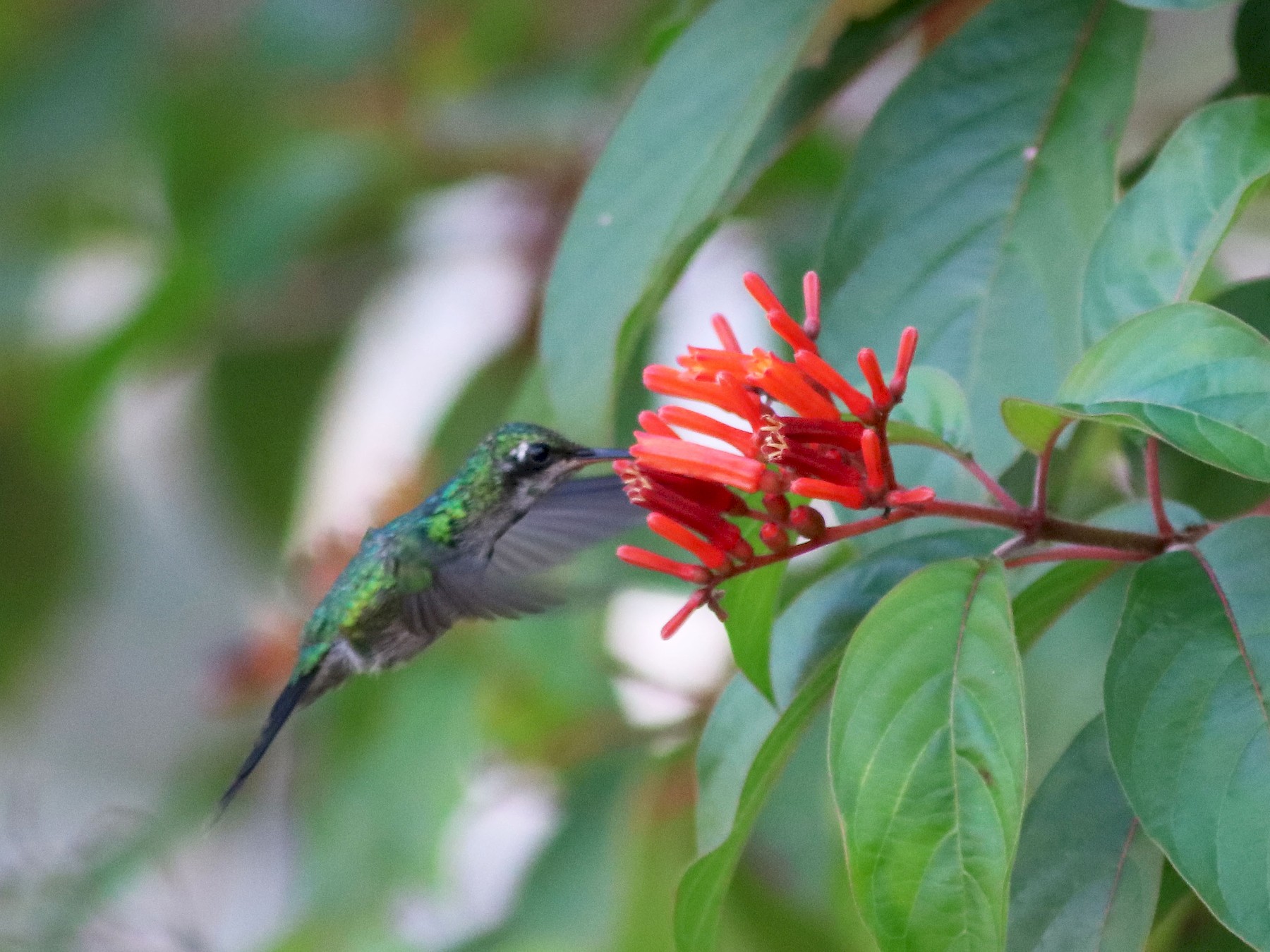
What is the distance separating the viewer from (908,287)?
1.03 m

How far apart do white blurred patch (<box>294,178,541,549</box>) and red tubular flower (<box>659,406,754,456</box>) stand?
1.29 metres

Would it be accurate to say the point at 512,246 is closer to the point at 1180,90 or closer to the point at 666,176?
the point at 1180,90

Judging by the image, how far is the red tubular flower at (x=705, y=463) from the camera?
733mm

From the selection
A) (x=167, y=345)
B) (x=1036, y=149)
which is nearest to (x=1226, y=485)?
(x=1036, y=149)

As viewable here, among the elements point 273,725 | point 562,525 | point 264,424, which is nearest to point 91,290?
point 264,424

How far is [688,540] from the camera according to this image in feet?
2.48

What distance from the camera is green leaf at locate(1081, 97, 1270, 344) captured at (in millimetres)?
796

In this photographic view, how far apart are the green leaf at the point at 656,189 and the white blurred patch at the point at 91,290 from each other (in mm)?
1469

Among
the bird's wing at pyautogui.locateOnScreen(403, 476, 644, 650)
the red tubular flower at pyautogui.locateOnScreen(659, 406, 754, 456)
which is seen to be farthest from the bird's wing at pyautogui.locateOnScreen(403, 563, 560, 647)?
the red tubular flower at pyautogui.locateOnScreen(659, 406, 754, 456)

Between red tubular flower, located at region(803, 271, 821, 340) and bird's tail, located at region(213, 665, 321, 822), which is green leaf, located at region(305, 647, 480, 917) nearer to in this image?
bird's tail, located at region(213, 665, 321, 822)

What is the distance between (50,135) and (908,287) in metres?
2.12

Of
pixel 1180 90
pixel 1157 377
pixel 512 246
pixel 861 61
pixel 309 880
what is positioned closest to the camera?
pixel 1157 377

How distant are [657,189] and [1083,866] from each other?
1.81ft

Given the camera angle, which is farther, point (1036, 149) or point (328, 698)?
point (328, 698)
